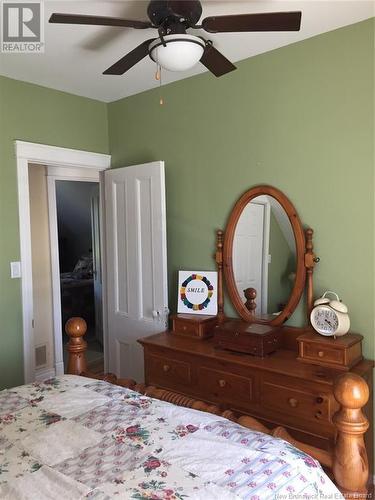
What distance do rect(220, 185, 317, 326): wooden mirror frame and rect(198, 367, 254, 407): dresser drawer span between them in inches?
17.3

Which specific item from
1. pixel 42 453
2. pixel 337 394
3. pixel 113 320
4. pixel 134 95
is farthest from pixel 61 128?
pixel 337 394

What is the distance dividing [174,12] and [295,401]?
189 centimetres

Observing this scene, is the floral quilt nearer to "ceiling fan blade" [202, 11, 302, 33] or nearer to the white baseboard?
"ceiling fan blade" [202, 11, 302, 33]

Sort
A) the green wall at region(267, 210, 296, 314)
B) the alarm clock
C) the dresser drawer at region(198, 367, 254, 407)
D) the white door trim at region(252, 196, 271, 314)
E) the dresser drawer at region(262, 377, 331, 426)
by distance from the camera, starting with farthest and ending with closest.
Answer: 1. the white door trim at region(252, 196, 271, 314)
2. the green wall at region(267, 210, 296, 314)
3. the dresser drawer at region(198, 367, 254, 407)
4. the alarm clock
5. the dresser drawer at region(262, 377, 331, 426)

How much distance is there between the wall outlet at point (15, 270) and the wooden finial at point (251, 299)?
64.3 inches

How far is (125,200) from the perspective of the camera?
11.0ft

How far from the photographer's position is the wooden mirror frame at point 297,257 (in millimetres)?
2480

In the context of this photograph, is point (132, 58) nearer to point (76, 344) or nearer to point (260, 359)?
point (76, 344)

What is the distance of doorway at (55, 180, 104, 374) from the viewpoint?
5.29 m

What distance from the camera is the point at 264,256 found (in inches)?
108

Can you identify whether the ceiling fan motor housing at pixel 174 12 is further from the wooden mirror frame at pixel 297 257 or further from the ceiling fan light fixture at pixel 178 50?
the wooden mirror frame at pixel 297 257

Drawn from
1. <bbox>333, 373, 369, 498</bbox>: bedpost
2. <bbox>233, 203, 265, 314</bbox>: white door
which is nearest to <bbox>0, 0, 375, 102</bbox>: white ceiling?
<bbox>233, 203, 265, 314</bbox>: white door

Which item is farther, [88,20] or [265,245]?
[265,245]

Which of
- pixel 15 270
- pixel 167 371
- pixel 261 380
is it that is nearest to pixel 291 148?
→ pixel 261 380
